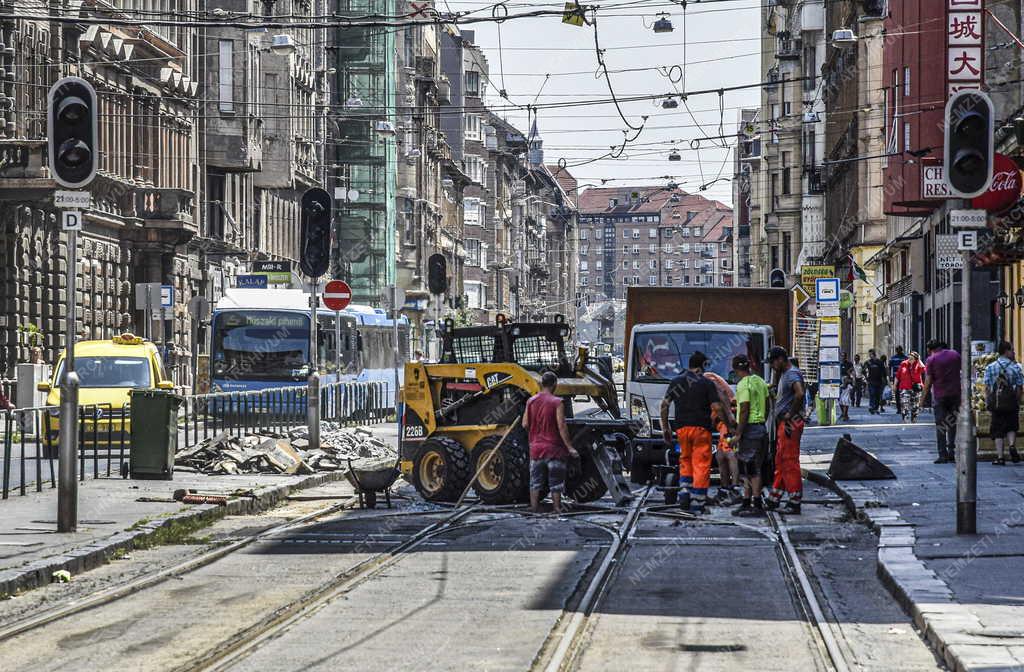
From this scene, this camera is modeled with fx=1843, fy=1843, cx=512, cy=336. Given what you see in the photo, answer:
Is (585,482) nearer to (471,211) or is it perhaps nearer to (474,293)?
(474,293)

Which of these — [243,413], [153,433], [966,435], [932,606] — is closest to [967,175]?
[966,435]

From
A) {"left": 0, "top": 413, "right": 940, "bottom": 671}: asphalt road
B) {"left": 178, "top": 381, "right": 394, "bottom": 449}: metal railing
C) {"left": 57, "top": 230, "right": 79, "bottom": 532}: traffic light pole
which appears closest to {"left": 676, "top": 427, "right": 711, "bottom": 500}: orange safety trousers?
{"left": 0, "top": 413, "right": 940, "bottom": 671}: asphalt road

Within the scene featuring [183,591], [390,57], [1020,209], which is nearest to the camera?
[183,591]

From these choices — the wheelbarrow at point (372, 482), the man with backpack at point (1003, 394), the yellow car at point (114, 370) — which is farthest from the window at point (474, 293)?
the wheelbarrow at point (372, 482)

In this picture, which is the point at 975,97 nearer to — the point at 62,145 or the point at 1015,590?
the point at 1015,590

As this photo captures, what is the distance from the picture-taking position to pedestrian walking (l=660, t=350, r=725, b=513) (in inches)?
766

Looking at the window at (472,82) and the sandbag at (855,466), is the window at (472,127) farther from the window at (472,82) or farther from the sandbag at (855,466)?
the sandbag at (855,466)

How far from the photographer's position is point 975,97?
14992 millimetres

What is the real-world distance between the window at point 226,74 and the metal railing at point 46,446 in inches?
1432

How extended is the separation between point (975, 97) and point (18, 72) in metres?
29.4

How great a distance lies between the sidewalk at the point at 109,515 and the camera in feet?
45.2

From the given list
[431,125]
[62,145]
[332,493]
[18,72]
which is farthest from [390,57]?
[62,145]

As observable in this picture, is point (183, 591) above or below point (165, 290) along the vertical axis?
below

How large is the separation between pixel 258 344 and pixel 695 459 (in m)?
24.4
